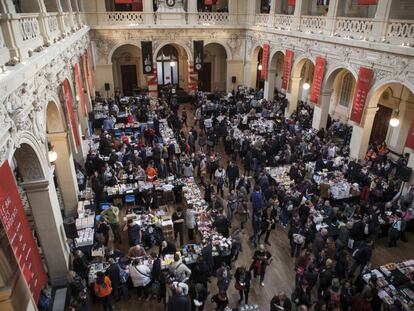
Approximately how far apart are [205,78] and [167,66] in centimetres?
348

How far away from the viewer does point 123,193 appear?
1291 centimetres

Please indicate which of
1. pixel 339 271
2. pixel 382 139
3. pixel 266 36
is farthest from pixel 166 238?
pixel 266 36

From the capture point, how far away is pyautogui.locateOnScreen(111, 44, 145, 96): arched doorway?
27562 millimetres

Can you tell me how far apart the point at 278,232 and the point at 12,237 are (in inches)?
333

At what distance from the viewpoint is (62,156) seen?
435 inches

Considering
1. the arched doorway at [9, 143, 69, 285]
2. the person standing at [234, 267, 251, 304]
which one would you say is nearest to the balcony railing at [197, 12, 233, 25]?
the arched doorway at [9, 143, 69, 285]

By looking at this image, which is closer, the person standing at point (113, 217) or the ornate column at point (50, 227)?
the ornate column at point (50, 227)

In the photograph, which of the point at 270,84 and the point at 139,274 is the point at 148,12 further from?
the point at 139,274

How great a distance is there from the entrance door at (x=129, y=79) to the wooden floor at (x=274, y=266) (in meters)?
19.5

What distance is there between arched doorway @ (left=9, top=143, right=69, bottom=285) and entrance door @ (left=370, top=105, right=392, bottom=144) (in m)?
15.6

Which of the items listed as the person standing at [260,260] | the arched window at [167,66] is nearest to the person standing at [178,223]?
the person standing at [260,260]

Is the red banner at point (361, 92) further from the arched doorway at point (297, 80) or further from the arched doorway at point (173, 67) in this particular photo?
the arched doorway at point (173, 67)

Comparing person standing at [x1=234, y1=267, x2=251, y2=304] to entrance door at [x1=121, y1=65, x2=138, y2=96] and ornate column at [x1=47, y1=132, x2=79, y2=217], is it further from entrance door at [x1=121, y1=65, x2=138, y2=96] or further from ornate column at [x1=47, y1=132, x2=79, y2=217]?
entrance door at [x1=121, y1=65, x2=138, y2=96]

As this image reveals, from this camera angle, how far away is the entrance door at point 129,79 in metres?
28.3
